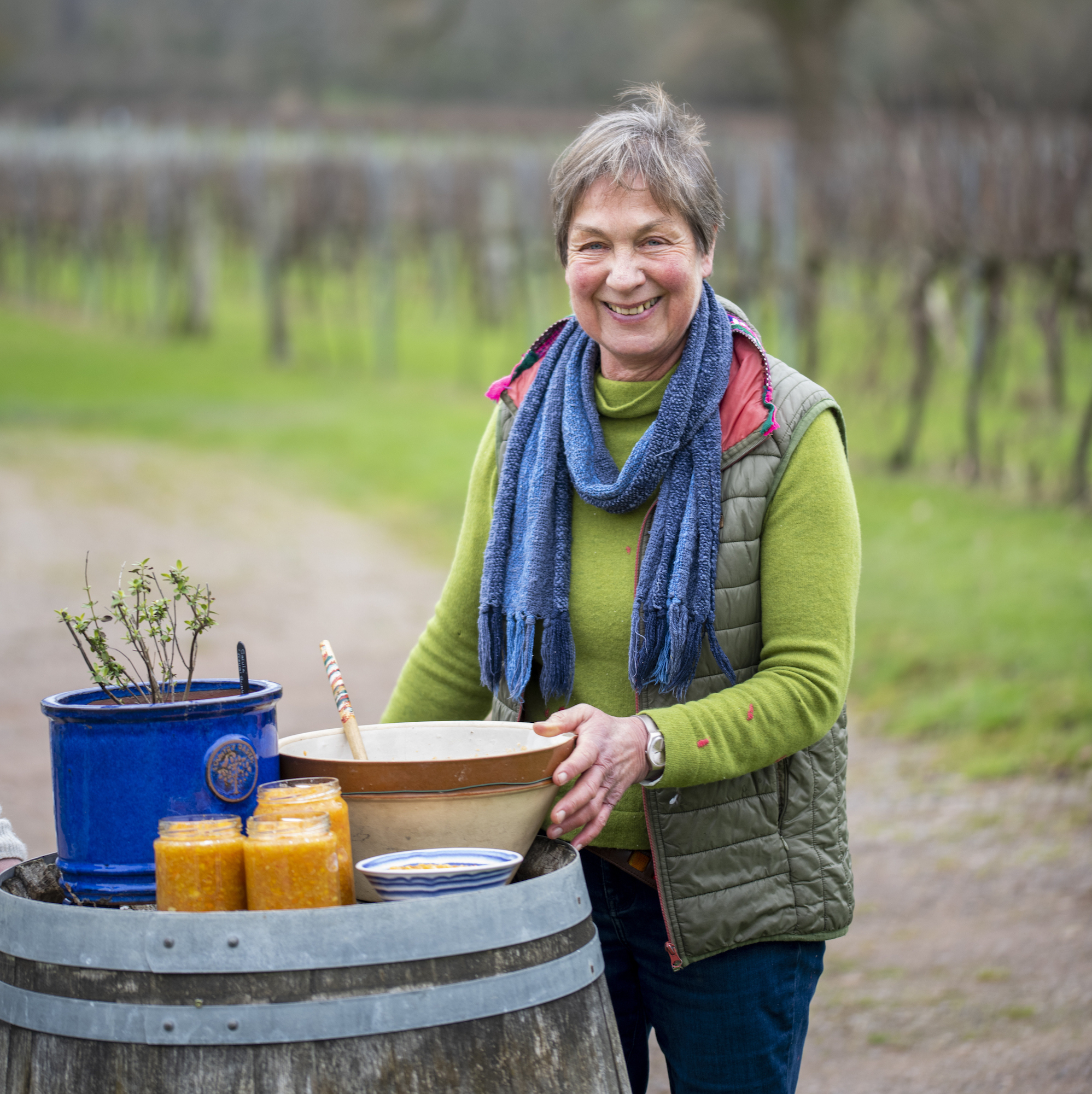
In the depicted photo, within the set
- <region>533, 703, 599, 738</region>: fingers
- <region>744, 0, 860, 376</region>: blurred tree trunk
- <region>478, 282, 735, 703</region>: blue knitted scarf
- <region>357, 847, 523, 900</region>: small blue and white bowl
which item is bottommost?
<region>357, 847, 523, 900</region>: small blue and white bowl

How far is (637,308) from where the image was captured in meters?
2.04

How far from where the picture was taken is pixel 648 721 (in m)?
1.87

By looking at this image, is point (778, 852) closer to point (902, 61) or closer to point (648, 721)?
point (648, 721)

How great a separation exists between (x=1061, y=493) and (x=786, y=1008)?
7553 millimetres

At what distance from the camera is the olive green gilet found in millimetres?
1981

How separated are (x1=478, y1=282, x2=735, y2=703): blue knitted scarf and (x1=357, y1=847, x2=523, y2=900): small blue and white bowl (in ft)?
1.35

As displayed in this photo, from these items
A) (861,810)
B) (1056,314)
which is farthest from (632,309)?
(1056,314)

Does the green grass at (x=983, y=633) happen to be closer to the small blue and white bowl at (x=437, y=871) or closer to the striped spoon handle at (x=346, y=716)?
the striped spoon handle at (x=346, y=716)

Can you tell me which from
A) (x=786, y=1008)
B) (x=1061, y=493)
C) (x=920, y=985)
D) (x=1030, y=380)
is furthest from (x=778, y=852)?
(x=1030, y=380)

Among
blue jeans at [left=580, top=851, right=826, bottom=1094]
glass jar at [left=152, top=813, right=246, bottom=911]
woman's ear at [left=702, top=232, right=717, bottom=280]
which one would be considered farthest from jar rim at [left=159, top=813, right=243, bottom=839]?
woman's ear at [left=702, top=232, right=717, bottom=280]

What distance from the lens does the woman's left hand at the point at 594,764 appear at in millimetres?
1797

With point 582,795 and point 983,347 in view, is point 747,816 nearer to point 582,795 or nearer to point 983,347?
point 582,795

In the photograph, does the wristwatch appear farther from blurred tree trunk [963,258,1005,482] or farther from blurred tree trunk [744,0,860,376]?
blurred tree trunk [744,0,860,376]

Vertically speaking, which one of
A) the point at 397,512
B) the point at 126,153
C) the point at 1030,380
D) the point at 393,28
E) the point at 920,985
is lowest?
the point at 920,985
